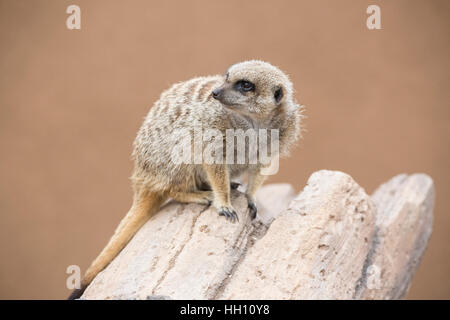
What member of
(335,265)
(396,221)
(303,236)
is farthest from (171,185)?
(396,221)

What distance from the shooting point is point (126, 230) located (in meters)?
2.00

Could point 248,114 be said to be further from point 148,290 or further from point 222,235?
point 148,290

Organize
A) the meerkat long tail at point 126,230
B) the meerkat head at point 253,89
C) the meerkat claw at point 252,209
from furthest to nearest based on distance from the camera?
the meerkat claw at point 252,209 < the meerkat long tail at point 126,230 < the meerkat head at point 253,89

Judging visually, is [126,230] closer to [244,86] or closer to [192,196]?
[192,196]

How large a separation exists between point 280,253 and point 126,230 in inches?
28.3

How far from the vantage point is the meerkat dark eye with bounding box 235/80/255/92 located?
1753 mm

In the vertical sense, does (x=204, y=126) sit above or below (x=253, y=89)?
below

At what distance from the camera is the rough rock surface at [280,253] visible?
161 centimetres

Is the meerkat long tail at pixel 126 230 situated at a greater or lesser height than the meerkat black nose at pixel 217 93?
lesser

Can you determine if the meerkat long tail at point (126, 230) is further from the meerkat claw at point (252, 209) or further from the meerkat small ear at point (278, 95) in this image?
the meerkat small ear at point (278, 95)

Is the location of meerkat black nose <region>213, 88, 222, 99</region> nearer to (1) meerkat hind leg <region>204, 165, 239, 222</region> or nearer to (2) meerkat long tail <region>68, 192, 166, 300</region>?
(1) meerkat hind leg <region>204, 165, 239, 222</region>

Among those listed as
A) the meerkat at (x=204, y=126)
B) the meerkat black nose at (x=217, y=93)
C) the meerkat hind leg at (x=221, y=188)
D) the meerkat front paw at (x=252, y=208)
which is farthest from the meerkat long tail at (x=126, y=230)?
the meerkat black nose at (x=217, y=93)

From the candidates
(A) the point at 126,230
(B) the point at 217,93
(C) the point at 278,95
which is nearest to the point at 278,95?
(C) the point at 278,95

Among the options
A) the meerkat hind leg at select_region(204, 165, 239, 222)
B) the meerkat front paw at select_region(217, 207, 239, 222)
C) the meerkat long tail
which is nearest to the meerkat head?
the meerkat hind leg at select_region(204, 165, 239, 222)
